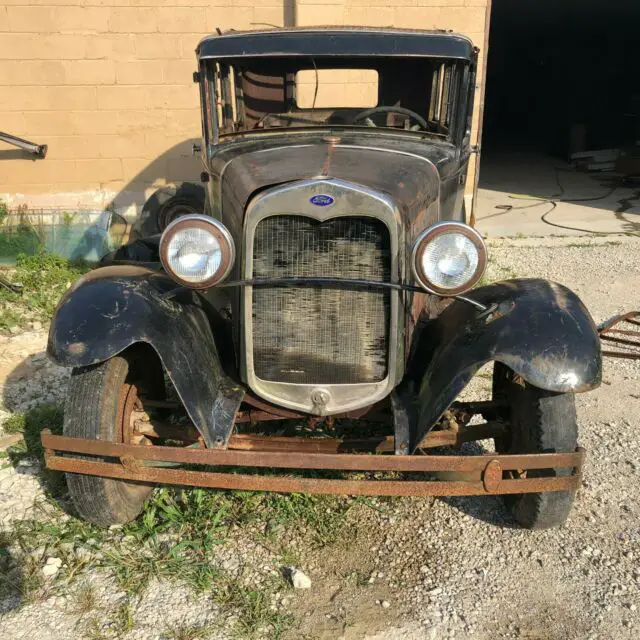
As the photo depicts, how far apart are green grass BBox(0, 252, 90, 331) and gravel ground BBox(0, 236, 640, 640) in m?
2.22

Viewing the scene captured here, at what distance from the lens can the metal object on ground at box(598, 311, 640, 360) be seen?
4.51m

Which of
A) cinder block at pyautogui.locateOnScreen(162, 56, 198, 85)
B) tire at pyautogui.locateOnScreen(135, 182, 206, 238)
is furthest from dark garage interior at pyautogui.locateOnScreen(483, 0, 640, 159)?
tire at pyautogui.locateOnScreen(135, 182, 206, 238)

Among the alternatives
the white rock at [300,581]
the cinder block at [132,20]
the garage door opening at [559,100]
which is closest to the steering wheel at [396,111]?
the white rock at [300,581]

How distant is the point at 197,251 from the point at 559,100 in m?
17.9

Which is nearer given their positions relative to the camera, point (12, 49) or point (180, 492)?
point (180, 492)

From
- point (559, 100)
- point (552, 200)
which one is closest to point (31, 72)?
point (552, 200)

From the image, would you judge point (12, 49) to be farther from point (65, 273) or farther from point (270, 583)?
point (270, 583)

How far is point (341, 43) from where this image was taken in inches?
130

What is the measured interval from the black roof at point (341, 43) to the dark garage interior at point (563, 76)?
1212cm

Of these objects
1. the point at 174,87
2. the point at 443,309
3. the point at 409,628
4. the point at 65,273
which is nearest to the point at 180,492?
the point at 409,628

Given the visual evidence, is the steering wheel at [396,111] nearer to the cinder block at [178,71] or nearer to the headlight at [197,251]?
the headlight at [197,251]

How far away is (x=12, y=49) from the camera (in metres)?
6.97

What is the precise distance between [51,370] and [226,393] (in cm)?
222

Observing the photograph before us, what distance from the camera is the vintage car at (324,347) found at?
2.44 m
